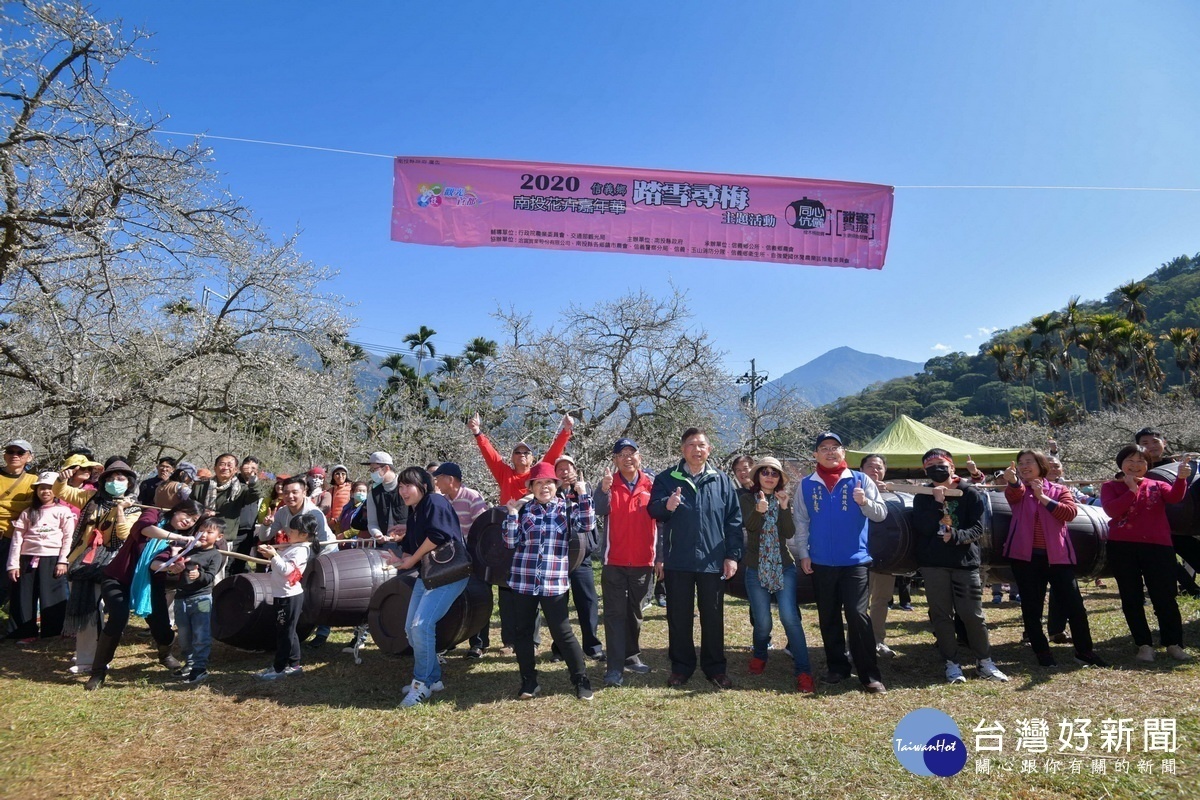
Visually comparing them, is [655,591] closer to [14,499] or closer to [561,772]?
[561,772]

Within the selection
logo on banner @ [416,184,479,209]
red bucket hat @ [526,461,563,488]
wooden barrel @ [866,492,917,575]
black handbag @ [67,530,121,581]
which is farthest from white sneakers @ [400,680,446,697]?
logo on banner @ [416,184,479,209]

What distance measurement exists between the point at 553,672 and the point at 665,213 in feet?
15.5

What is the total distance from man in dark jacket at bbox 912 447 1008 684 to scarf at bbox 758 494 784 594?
43.8 inches

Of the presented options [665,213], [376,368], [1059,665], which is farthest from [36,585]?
[376,368]

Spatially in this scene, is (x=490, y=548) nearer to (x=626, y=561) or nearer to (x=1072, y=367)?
(x=626, y=561)

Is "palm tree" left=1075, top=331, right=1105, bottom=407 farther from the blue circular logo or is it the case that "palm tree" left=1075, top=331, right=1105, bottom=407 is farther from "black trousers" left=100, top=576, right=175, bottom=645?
"black trousers" left=100, top=576, right=175, bottom=645

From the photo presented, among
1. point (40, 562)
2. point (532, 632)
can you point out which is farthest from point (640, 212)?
point (40, 562)

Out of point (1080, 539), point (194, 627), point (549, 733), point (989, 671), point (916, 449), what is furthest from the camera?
point (916, 449)

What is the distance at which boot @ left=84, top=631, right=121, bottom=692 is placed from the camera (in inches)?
206

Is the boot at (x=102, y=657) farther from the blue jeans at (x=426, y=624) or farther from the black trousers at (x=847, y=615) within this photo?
the black trousers at (x=847, y=615)

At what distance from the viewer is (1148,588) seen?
5.50m

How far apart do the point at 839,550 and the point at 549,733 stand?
8.22 ft

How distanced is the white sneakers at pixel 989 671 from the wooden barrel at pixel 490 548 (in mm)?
3270

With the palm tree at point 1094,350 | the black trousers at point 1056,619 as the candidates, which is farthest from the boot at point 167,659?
the palm tree at point 1094,350
